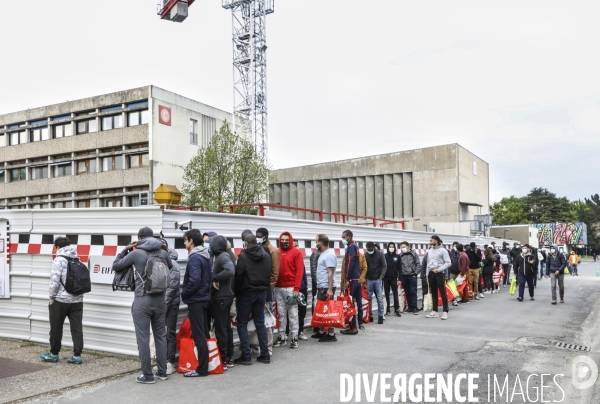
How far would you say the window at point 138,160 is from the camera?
44562 mm

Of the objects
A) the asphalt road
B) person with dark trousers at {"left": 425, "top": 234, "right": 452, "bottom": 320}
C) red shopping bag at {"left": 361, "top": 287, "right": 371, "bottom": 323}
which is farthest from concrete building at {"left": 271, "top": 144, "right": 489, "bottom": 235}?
the asphalt road

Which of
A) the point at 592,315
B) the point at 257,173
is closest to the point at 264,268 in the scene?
the point at 592,315

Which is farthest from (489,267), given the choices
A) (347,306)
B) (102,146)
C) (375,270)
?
(102,146)

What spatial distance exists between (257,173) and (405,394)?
1392 inches

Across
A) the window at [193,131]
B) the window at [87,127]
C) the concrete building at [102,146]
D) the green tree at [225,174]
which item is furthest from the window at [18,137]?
the green tree at [225,174]

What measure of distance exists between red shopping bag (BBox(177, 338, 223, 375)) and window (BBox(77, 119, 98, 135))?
4369cm

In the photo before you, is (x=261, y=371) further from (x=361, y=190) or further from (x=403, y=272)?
(x=361, y=190)

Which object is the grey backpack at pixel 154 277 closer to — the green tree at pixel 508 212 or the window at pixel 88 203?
the window at pixel 88 203

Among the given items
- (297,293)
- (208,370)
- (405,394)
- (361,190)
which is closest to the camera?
(405,394)

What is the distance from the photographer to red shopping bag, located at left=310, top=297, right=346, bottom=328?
30.6 feet

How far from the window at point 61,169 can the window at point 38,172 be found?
3.36 feet

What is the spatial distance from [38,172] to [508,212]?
77886 mm

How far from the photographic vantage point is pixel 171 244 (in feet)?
26.1

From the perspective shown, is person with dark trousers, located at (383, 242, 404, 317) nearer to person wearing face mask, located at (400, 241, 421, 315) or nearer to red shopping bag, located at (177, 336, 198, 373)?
person wearing face mask, located at (400, 241, 421, 315)
